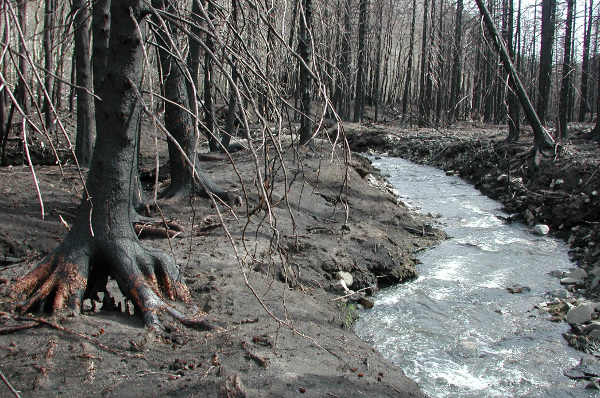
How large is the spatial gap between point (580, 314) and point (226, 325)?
3989mm

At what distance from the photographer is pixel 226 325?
3834 millimetres

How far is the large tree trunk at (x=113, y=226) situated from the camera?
3.39 metres

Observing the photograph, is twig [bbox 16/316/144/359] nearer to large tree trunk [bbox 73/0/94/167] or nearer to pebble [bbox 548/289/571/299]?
pebble [bbox 548/289/571/299]

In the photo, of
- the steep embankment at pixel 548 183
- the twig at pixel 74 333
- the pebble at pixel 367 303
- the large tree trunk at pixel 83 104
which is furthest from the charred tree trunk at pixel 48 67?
the steep embankment at pixel 548 183

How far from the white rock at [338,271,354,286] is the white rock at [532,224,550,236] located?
15.5 feet

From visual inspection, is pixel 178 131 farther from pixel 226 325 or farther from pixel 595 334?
pixel 595 334

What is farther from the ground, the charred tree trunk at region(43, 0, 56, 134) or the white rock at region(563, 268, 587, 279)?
the charred tree trunk at region(43, 0, 56, 134)

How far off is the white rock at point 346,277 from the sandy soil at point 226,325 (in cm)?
8

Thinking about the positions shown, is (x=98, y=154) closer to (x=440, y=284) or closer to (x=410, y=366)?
(x=410, y=366)

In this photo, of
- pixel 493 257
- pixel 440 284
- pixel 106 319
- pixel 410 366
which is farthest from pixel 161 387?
pixel 493 257

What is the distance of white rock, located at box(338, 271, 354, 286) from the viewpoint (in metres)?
6.16

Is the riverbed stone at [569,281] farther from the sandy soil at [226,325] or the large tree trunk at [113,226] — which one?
the large tree trunk at [113,226]

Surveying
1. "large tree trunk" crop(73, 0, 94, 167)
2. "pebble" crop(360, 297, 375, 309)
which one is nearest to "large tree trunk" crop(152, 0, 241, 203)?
"pebble" crop(360, 297, 375, 309)

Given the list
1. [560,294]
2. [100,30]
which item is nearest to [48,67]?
[100,30]
